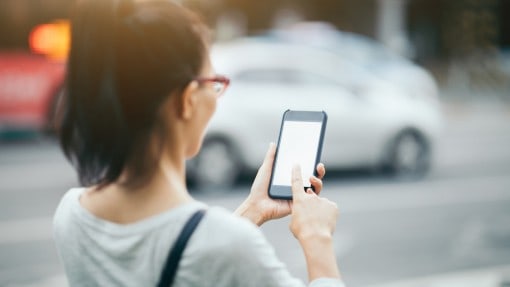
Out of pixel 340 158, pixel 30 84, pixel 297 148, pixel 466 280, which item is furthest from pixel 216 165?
pixel 297 148

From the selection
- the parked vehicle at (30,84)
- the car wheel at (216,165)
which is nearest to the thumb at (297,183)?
the car wheel at (216,165)

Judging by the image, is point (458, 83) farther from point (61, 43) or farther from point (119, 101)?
point (119, 101)

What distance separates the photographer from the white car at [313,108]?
9.51 meters

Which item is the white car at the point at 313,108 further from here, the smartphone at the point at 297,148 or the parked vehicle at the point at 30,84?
the smartphone at the point at 297,148

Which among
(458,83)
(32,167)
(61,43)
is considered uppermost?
(458,83)

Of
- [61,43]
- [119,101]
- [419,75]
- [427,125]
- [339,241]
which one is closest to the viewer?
[119,101]

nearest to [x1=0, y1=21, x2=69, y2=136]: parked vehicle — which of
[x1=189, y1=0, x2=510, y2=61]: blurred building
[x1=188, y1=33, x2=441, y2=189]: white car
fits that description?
[x1=188, y1=33, x2=441, y2=189]: white car

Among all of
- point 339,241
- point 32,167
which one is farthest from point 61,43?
point 339,241

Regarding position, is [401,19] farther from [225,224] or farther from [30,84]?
[225,224]

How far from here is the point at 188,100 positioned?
4.58 ft

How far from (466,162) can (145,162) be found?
11195mm

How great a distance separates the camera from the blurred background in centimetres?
628

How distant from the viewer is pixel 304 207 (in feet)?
5.08

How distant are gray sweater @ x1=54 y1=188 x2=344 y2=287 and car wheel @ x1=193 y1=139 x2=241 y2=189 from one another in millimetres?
7781
